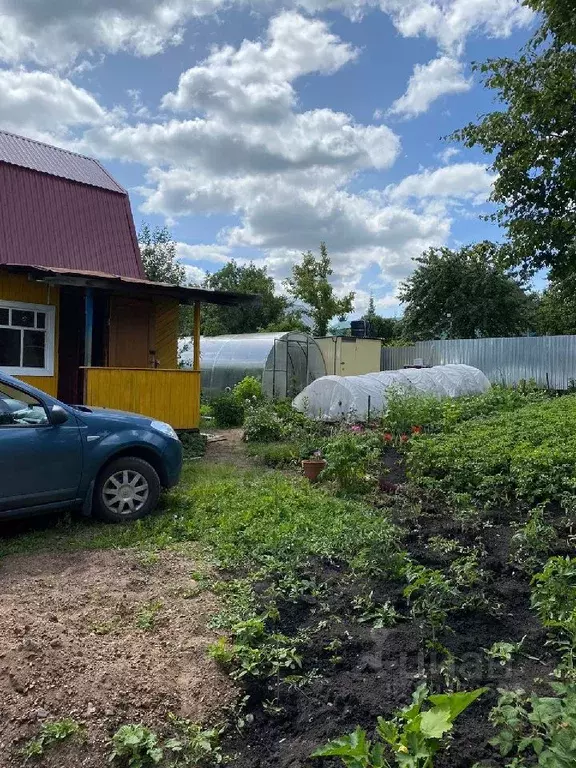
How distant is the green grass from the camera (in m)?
4.95

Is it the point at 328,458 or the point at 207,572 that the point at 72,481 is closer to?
the point at 207,572

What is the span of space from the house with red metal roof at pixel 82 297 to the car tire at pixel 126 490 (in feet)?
12.7

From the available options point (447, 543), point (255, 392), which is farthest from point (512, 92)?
point (447, 543)

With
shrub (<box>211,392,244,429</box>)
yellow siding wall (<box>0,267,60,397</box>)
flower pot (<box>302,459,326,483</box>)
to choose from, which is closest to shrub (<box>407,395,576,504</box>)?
flower pot (<box>302,459,326,483</box>)

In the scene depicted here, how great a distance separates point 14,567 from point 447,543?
3617mm

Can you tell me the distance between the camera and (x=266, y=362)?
2020 cm

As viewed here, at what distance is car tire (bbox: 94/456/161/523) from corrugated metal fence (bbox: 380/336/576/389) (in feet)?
52.7

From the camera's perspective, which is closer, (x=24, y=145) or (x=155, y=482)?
(x=155, y=482)

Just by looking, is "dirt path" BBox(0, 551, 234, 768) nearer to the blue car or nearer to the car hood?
the blue car

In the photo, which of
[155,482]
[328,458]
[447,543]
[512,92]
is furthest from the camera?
[512,92]

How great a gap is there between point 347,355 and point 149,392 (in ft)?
41.8

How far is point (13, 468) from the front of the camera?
213 inches

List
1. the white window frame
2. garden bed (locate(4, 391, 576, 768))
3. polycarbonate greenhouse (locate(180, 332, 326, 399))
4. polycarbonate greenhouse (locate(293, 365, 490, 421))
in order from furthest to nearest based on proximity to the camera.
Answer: polycarbonate greenhouse (locate(180, 332, 326, 399))
polycarbonate greenhouse (locate(293, 365, 490, 421))
the white window frame
garden bed (locate(4, 391, 576, 768))

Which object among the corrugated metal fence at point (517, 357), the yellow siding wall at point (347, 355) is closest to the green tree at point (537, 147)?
the corrugated metal fence at point (517, 357)
